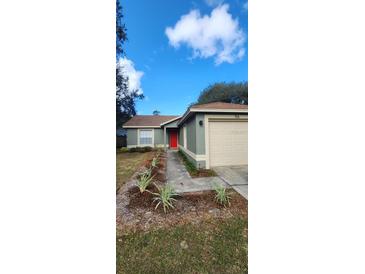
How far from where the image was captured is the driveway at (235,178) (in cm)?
392

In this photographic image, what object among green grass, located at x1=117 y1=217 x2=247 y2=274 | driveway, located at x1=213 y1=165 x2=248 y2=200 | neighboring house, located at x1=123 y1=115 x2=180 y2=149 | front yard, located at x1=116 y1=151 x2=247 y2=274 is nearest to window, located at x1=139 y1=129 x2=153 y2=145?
neighboring house, located at x1=123 y1=115 x2=180 y2=149

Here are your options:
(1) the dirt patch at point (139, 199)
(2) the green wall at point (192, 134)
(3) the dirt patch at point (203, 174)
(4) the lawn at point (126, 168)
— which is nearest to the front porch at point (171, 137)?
(4) the lawn at point (126, 168)

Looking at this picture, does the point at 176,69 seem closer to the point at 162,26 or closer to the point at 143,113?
the point at 162,26

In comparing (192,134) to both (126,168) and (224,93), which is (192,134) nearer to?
(126,168)

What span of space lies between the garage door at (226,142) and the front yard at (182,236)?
316 centimetres

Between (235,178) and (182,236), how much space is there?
304cm

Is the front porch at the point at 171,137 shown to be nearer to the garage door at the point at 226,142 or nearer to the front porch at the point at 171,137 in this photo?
the front porch at the point at 171,137

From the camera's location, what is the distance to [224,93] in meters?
21.6
